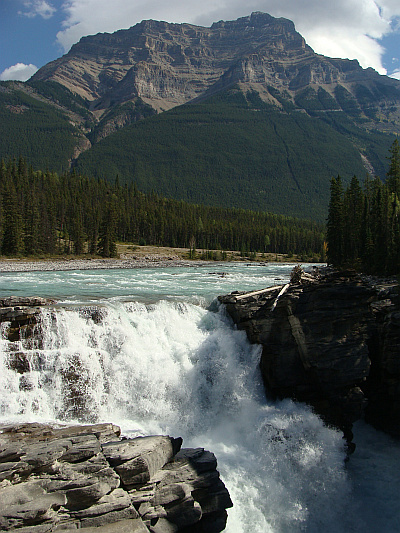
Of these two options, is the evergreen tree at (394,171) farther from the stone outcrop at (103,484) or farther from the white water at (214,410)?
the stone outcrop at (103,484)

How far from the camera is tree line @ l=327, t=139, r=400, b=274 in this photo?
50500 millimetres

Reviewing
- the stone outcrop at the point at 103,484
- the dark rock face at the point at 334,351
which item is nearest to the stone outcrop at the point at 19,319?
the stone outcrop at the point at 103,484

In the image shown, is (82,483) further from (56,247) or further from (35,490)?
(56,247)

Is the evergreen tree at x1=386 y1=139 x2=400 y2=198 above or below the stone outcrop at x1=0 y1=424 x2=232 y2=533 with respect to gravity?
above

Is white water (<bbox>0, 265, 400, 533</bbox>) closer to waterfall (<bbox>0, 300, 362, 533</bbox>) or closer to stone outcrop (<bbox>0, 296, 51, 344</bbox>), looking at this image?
waterfall (<bbox>0, 300, 362, 533</bbox>)

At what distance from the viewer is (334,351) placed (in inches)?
936

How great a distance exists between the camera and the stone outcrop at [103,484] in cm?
1248

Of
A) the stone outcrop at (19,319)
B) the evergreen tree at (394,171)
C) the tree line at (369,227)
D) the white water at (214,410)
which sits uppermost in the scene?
the evergreen tree at (394,171)

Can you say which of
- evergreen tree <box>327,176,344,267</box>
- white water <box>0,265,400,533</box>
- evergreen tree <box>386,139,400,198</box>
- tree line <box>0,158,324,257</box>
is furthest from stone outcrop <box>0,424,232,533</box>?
tree line <box>0,158,324,257</box>

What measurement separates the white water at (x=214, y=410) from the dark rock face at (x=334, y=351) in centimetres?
114

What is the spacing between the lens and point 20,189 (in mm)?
116500

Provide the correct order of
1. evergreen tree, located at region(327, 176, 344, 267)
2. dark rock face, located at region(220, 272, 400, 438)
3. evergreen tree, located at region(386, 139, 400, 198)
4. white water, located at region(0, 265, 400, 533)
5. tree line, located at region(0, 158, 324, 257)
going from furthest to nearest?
tree line, located at region(0, 158, 324, 257), evergreen tree, located at region(327, 176, 344, 267), evergreen tree, located at region(386, 139, 400, 198), dark rock face, located at region(220, 272, 400, 438), white water, located at region(0, 265, 400, 533)

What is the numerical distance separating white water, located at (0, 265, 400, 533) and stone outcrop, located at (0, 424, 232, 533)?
253 centimetres

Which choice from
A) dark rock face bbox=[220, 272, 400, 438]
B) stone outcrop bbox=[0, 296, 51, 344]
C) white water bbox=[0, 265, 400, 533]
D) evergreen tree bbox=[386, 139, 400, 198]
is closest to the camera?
white water bbox=[0, 265, 400, 533]
